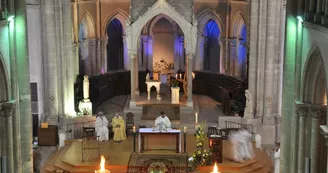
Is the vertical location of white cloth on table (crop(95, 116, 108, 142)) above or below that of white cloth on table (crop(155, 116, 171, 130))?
below

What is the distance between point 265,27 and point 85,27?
11328 mm

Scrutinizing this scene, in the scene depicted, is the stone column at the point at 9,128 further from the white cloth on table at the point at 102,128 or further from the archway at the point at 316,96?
the archway at the point at 316,96

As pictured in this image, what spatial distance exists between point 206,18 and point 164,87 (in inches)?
192

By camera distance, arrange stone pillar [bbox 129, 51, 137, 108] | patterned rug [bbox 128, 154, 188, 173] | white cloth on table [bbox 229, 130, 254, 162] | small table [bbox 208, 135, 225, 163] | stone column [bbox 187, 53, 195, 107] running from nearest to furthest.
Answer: patterned rug [bbox 128, 154, 188, 173], small table [bbox 208, 135, 225, 163], white cloth on table [bbox 229, 130, 254, 162], stone column [bbox 187, 53, 195, 107], stone pillar [bbox 129, 51, 137, 108]

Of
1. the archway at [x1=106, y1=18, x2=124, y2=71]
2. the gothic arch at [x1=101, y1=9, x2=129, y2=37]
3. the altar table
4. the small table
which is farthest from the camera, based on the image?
the archway at [x1=106, y1=18, x2=124, y2=71]

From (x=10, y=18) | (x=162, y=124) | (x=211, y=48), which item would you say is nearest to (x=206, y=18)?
(x=211, y=48)

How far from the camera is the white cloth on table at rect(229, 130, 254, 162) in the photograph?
2697 cm

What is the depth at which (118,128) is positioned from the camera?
29891mm

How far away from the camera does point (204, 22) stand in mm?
38156

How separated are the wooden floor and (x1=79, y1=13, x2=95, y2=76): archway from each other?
820 cm

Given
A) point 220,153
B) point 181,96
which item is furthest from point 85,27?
point 220,153

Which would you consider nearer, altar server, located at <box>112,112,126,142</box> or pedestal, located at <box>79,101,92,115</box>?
altar server, located at <box>112,112,126,142</box>

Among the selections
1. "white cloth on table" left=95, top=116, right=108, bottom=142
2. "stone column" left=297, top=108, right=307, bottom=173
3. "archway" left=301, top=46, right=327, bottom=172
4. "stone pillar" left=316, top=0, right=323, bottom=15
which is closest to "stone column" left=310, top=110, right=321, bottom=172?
"archway" left=301, top=46, right=327, bottom=172

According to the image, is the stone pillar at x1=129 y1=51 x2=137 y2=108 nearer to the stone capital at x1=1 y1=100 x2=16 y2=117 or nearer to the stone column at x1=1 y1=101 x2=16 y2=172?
the stone column at x1=1 y1=101 x2=16 y2=172
